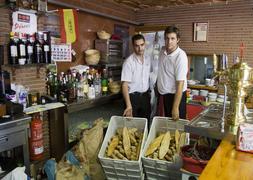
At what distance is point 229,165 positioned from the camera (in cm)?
116

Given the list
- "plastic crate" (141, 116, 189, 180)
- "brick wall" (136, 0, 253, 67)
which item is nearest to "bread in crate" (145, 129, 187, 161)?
"plastic crate" (141, 116, 189, 180)

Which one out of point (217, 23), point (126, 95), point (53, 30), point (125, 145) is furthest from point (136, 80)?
point (217, 23)

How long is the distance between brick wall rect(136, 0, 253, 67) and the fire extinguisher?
324 centimetres

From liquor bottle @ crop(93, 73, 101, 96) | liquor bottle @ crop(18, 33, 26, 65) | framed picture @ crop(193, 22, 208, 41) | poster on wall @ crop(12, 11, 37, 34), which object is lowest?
liquor bottle @ crop(93, 73, 101, 96)

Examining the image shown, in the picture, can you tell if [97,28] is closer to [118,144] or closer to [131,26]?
[131,26]

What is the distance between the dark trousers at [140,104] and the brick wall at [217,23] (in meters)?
2.12

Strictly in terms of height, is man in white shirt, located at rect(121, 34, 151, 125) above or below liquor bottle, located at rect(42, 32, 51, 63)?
below

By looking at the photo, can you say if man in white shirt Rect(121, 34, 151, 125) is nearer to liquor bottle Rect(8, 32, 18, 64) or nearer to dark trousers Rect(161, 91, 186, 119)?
dark trousers Rect(161, 91, 186, 119)

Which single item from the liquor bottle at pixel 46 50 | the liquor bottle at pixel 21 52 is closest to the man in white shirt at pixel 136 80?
the liquor bottle at pixel 46 50

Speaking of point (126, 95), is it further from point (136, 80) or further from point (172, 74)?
point (172, 74)

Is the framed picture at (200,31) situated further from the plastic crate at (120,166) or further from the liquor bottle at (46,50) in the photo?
the liquor bottle at (46,50)

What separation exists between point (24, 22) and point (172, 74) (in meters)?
1.77

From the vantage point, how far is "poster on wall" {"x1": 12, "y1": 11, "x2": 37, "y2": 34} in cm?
258

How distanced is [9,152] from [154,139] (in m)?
1.56
